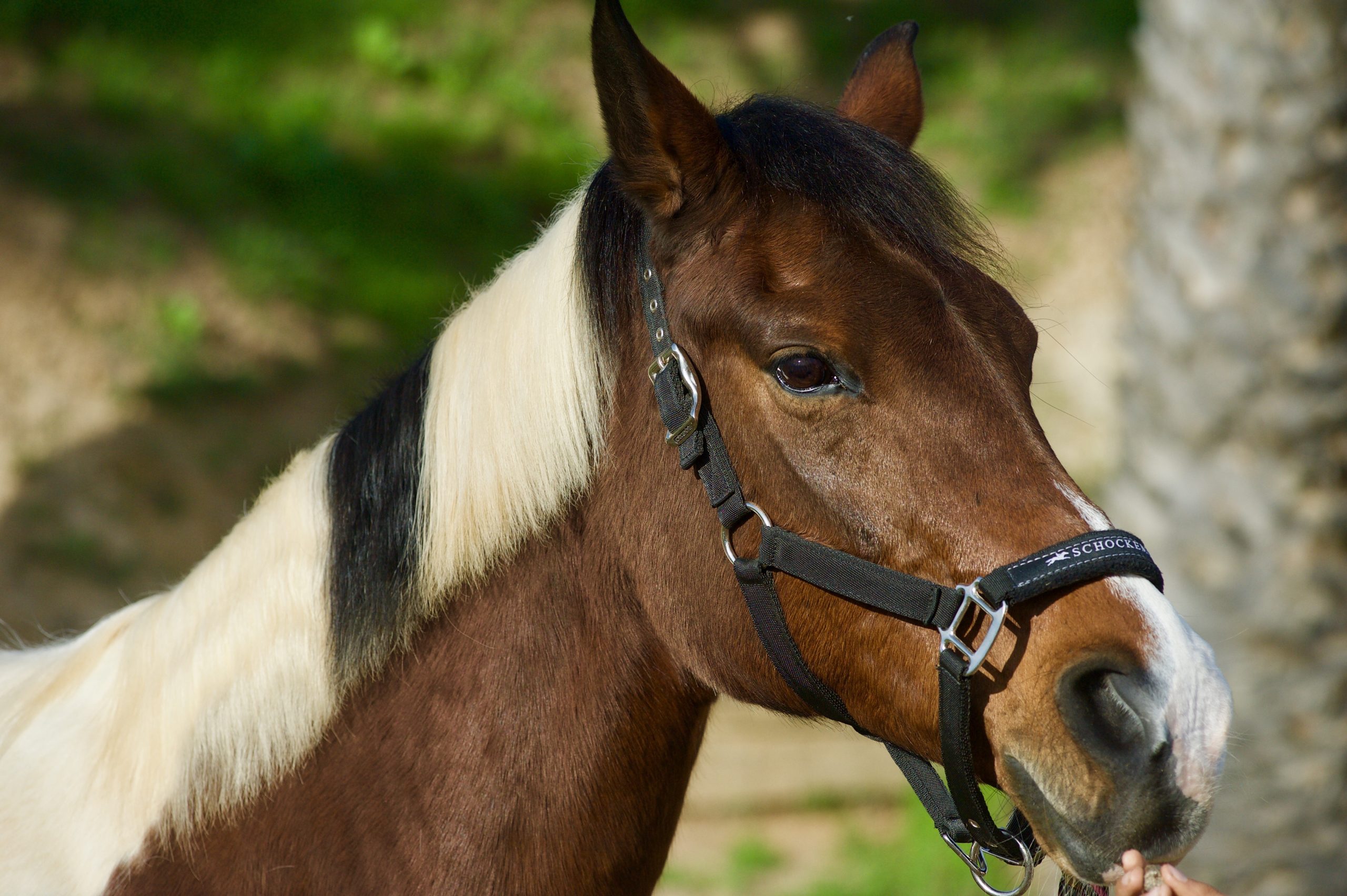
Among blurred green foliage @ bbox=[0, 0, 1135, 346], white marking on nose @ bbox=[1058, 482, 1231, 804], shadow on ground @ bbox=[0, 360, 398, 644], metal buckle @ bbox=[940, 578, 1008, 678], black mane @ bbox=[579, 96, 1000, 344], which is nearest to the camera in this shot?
white marking on nose @ bbox=[1058, 482, 1231, 804]

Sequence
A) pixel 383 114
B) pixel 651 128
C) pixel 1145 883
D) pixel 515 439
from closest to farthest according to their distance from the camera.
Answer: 1. pixel 1145 883
2. pixel 651 128
3. pixel 515 439
4. pixel 383 114

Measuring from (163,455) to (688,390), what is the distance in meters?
4.91

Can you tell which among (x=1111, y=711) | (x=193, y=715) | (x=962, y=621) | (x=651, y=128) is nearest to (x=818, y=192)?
(x=651, y=128)

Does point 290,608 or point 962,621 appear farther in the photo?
point 290,608

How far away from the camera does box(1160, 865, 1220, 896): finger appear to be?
5.59 ft

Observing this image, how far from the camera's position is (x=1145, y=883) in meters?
1.69

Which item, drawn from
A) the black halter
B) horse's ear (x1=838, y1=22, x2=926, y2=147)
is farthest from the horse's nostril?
horse's ear (x1=838, y1=22, x2=926, y2=147)

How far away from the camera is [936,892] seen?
532 centimetres

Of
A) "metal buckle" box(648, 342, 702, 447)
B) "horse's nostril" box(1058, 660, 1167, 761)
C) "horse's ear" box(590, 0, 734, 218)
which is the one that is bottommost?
"horse's nostril" box(1058, 660, 1167, 761)

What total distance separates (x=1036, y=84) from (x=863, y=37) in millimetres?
1578

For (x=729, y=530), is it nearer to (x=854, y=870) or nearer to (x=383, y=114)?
(x=854, y=870)

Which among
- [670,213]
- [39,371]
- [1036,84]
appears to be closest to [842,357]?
[670,213]

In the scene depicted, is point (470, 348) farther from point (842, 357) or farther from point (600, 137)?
point (600, 137)

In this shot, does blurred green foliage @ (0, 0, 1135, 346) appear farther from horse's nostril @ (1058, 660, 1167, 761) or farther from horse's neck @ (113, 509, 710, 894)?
horse's nostril @ (1058, 660, 1167, 761)
